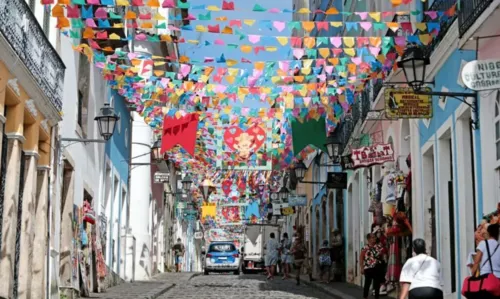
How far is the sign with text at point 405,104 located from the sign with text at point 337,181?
35.3ft

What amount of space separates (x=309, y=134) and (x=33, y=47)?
12.7m

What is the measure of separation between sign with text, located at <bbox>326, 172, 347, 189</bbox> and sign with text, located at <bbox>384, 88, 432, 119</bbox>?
10.8 meters

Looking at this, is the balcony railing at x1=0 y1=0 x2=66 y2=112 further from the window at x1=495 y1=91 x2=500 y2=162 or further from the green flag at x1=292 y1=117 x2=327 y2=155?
the green flag at x1=292 y1=117 x2=327 y2=155

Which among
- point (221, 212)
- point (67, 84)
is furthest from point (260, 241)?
point (67, 84)

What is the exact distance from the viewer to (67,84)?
58.2 ft

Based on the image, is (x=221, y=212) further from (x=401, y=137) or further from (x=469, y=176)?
(x=469, y=176)

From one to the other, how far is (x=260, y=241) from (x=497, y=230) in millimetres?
36201

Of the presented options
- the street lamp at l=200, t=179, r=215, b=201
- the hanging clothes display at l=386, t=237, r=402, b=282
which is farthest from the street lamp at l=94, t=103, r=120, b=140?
the street lamp at l=200, t=179, r=215, b=201

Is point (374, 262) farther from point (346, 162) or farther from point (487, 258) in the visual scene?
point (487, 258)

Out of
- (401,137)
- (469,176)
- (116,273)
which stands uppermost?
(401,137)

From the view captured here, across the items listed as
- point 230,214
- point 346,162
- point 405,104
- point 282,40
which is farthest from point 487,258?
point 230,214

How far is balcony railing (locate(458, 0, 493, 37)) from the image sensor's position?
37.1 feet

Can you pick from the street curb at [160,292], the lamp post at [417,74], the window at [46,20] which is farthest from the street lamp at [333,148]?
the window at [46,20]

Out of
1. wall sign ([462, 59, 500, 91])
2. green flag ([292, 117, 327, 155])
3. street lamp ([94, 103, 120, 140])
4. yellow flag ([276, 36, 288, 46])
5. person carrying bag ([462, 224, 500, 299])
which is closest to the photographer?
person carrying bag ([462, 224, 500, 299])
